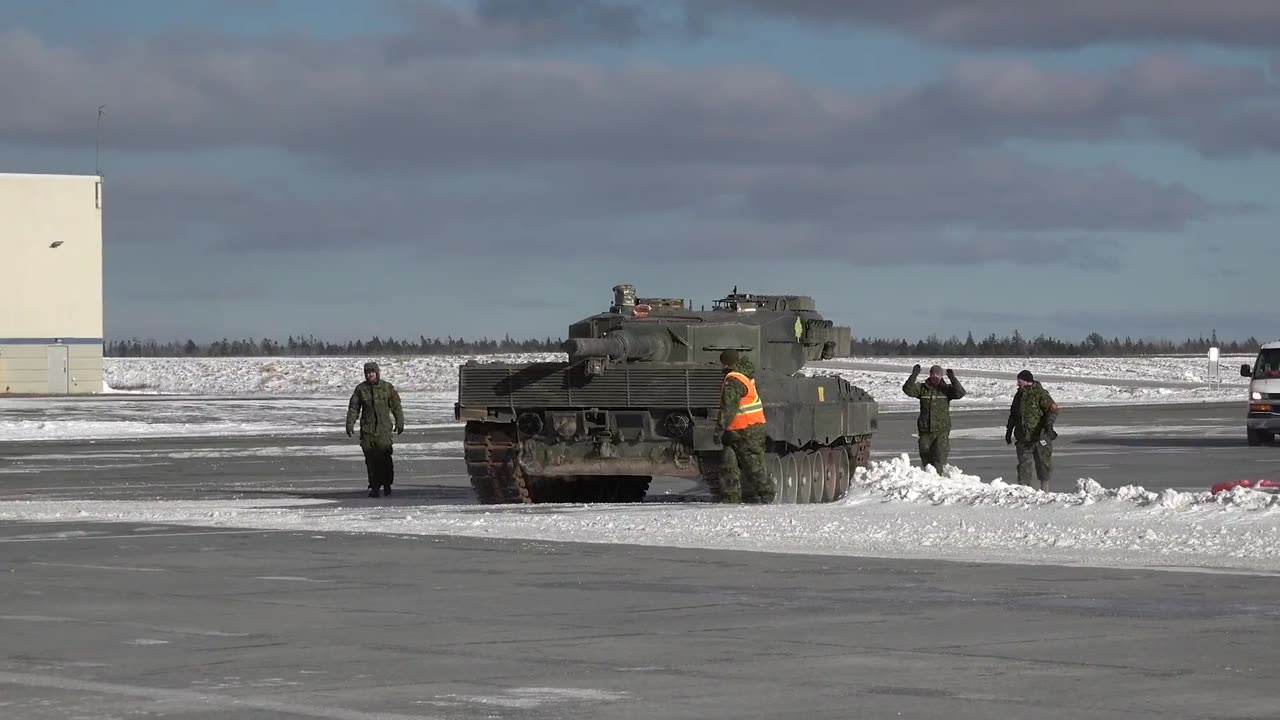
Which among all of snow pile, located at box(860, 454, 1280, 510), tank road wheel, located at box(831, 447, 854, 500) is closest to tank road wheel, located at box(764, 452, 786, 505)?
snow pile, located at box(860, 454, 1280, 510)

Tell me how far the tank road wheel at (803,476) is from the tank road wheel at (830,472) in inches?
25.7

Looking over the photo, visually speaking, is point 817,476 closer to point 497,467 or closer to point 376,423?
point 497,467

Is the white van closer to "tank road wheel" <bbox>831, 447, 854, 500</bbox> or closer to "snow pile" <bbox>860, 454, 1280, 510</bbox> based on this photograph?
"tank road wheel" <bbox>831, 447, 854, 500</bbox>

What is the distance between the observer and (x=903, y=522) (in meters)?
18.7

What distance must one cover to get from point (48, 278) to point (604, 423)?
5109cm

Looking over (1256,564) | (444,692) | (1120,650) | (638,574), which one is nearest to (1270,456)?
(1256,564)

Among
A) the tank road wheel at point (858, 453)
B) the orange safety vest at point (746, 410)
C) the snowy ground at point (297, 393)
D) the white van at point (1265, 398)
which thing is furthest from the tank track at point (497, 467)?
the snowy ground at point (297, 393)

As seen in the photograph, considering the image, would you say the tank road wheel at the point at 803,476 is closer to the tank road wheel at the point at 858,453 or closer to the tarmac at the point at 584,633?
the tank road wheel at the point at 858,453

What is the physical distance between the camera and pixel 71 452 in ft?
127

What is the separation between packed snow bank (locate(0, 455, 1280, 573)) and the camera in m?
16.5

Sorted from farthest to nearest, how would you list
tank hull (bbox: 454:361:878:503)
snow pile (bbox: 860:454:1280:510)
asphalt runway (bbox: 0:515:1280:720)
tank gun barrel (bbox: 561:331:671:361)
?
tank gun barrel (bbox: 561:331:671:361)
tank hull (bbox: 454:361:878:503)
snow pile (bbox: 860:454:1280:510)
asphalt runway (bbox: 0:515:1280:720)

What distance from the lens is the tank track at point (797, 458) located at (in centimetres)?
2302

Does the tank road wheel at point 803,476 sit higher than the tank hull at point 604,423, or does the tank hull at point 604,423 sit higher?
the tank hull at point 604,423

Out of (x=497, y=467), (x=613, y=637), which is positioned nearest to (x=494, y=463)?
(x=497, y=467)
